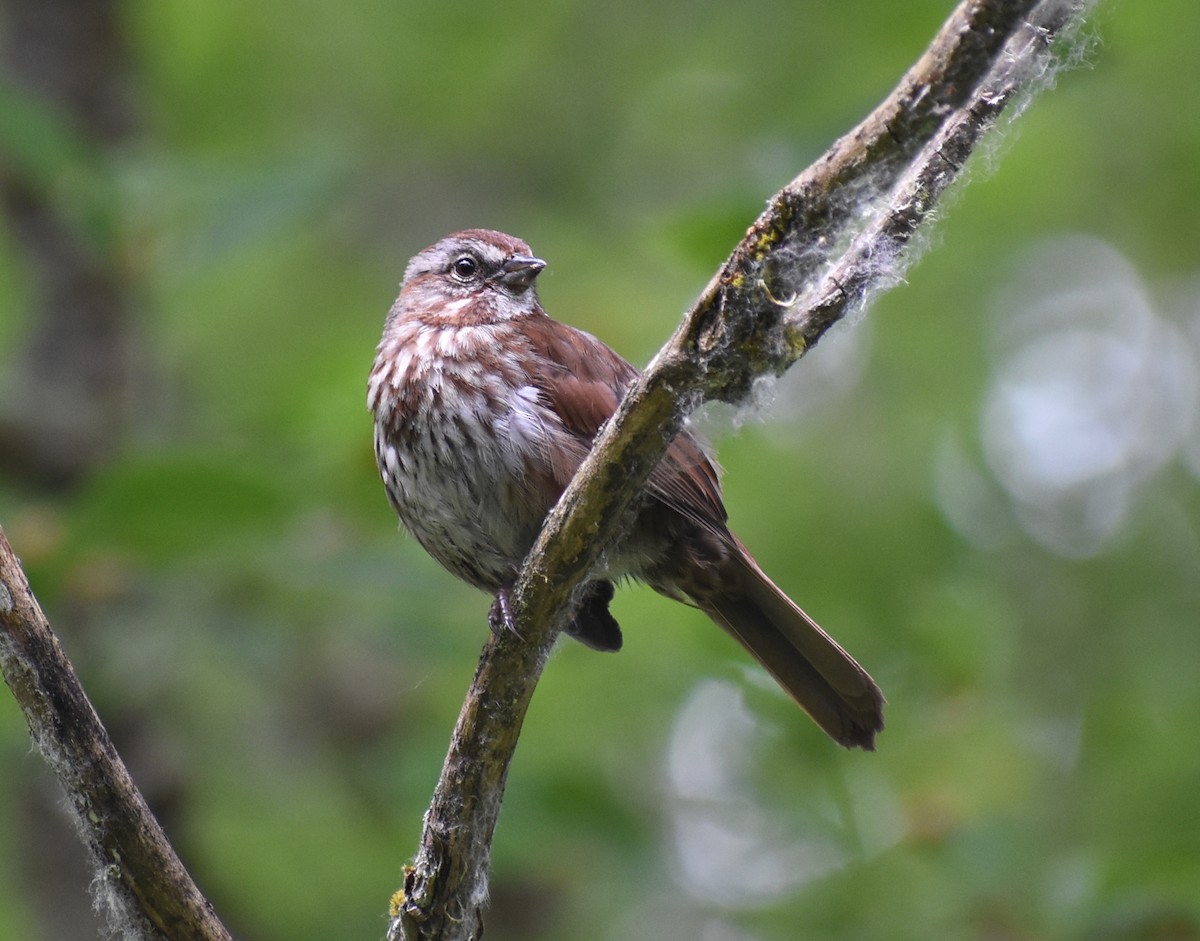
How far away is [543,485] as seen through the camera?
3529 mm

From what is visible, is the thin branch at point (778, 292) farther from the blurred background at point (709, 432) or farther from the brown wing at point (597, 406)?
the brown wing at point (597, 406)

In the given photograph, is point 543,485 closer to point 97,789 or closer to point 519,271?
point 519,271

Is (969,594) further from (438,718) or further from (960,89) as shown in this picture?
(960,89)

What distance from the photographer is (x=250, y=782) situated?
6289 millimetres

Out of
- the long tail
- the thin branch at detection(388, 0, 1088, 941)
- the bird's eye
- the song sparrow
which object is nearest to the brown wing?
the song sparrow

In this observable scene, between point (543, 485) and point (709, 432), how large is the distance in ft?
3.34

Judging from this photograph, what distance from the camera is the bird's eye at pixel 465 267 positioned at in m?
4.51

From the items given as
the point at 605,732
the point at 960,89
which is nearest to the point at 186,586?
the point at 605,732

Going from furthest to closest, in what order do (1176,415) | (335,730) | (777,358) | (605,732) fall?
(1176,415), (335,730), (605,732), (777,358)

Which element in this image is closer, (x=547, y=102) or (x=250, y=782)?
(x=250, y=782)

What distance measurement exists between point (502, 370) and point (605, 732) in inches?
110

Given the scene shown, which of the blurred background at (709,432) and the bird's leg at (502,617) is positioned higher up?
the blurred background at (709,432)

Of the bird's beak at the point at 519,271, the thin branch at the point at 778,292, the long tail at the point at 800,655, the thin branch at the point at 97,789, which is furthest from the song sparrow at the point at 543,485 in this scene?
the thin branch at the point at 97,789

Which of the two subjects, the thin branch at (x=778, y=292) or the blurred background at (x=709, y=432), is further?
the blurred background at (x=709, y=432)
